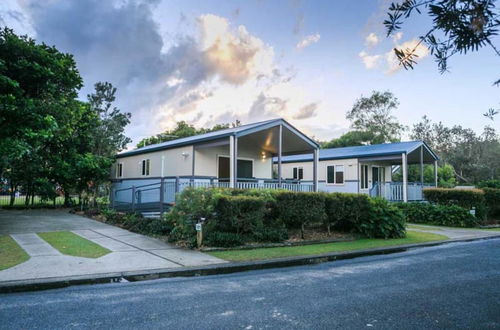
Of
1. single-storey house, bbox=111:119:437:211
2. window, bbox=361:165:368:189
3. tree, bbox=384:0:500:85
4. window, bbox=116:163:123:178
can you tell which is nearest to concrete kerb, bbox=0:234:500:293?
tree, bbox=384:0:500:85

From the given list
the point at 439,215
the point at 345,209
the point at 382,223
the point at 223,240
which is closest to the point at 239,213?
the point at 223,240

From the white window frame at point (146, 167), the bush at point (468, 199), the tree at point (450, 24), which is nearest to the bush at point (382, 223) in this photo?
the bush at point (468, 199)

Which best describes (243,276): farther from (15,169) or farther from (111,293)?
(15,169)

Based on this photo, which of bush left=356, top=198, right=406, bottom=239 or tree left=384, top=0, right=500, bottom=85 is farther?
bush left=356, top=198, right=406, bottom=239

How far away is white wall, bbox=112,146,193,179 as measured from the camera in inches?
637

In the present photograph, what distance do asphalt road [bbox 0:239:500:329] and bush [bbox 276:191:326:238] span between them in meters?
3.47

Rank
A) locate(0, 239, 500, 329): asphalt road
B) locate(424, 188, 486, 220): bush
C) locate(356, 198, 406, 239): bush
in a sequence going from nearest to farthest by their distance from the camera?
1. locate(0, 239, 500, 329): asphalt road
2. locate(356, 198, 406, 239): bush
3. locate(424, 188, 486, 220): bush

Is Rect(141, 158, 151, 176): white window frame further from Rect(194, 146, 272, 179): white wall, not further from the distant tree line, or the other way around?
Rect(194, 146, 272, 179): white wall

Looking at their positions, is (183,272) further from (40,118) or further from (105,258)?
(40,118)

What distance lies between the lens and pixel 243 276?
6270 mm

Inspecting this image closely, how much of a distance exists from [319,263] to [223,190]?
3.84 metres

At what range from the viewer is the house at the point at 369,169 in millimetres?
A: 20953

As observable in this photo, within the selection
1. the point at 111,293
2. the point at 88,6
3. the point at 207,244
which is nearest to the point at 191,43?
the point at 88,6

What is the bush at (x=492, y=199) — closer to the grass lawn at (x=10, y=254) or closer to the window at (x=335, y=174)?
the window at (x=335, y=174)
